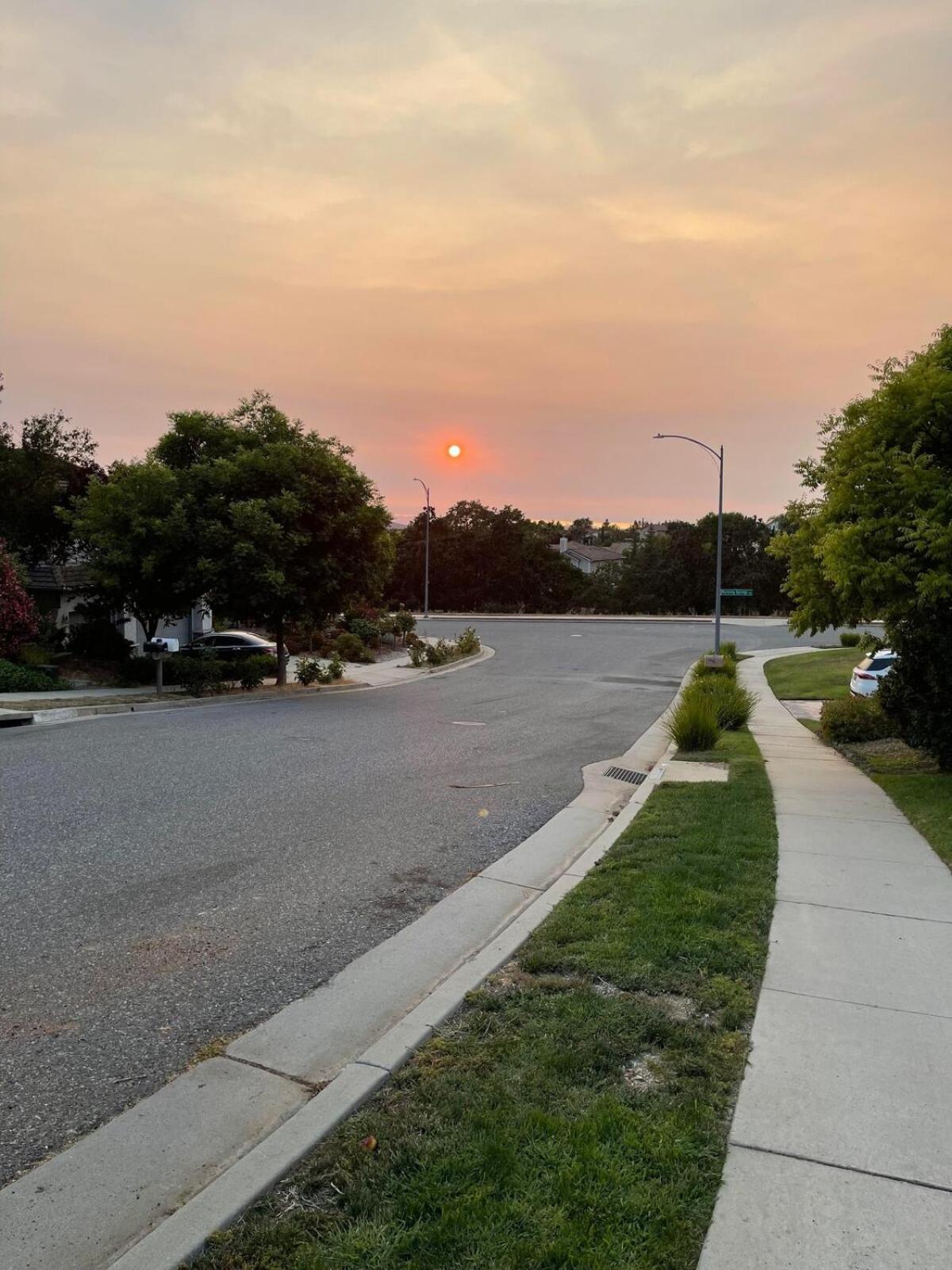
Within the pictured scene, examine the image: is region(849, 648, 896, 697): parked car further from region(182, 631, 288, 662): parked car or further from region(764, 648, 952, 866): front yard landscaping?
region(182, 631, 288, 662): parked car

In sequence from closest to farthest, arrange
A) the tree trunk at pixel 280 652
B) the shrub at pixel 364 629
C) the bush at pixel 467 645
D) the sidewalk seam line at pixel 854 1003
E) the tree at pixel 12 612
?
the sidewalk seam line at pixel 854 1003 < the tree at pixel 12 612 < the tree trunk at pixel 280 652 < the bush at pixel 467 645 < the shrub at pixel 364 629

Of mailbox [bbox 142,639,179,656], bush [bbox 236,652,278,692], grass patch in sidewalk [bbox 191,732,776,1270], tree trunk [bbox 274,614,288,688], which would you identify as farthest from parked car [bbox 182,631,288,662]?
grass patch in sidewalk [bbox 191,732,776,1270]

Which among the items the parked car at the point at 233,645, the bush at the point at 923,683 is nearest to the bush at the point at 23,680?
the parked car at the point at 233,645

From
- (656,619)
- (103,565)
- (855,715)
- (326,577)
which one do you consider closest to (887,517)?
(855,715)

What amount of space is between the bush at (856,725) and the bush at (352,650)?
2098 cm

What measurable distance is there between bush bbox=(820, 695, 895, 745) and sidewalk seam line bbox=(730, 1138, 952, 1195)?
1194cm

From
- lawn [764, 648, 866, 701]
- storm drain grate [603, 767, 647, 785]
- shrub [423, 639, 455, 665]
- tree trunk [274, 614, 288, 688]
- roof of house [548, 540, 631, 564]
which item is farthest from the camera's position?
roof of house [548, 540, 631, 564]

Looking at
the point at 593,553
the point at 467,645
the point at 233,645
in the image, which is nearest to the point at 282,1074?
the point at 233,645

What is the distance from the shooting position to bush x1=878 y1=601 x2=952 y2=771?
10.6 metres

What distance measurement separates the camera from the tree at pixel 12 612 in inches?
830

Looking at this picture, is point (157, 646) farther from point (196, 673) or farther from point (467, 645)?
point (467, 645)

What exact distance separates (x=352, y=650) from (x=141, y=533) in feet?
42.7

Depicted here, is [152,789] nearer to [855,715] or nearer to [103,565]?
[855,715]

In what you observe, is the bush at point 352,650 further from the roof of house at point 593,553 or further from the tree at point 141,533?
the roof of house at point 593,553
